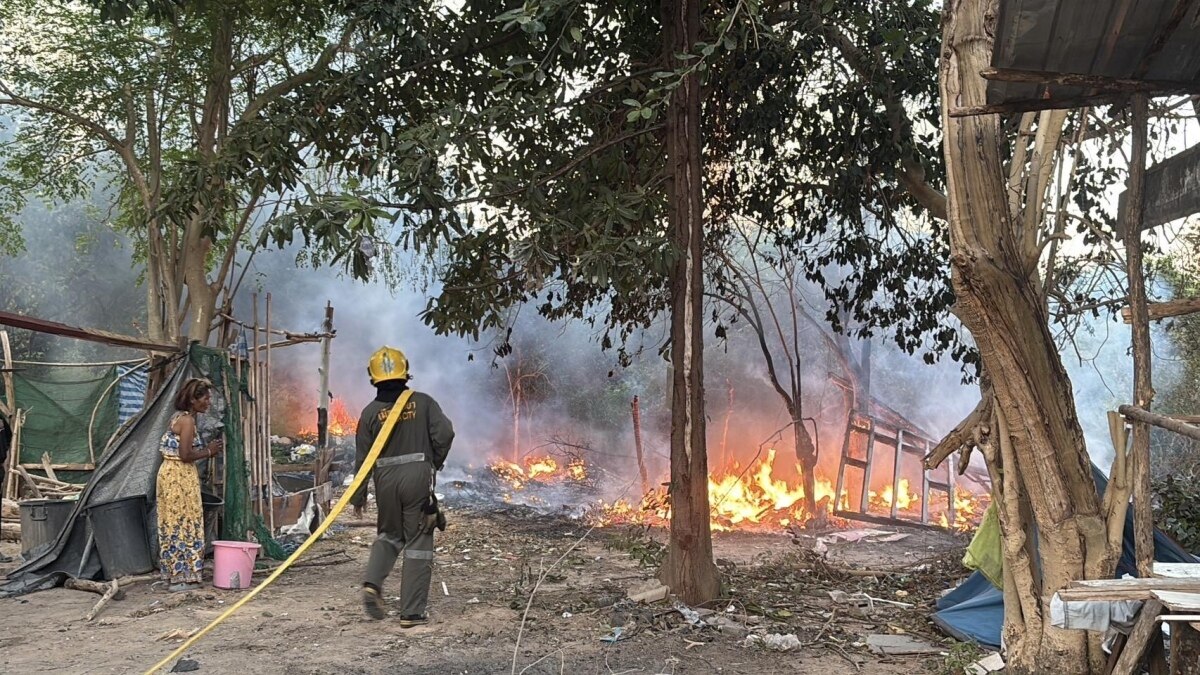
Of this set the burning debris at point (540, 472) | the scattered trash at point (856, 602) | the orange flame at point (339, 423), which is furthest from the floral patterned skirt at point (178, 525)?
the orange flame at point (339, 423)

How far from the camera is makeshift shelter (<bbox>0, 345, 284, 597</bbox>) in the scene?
8016 millimetres

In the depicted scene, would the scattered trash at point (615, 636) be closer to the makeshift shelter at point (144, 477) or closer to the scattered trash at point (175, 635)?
the scattered trash at point (175, 635)

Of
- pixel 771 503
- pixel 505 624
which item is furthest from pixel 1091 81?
pixel 771 503

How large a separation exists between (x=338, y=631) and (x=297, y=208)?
2953mm

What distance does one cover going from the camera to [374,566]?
683 cm

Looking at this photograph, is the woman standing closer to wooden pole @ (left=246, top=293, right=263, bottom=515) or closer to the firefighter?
wooden pole @ (left=246, top=293, right=263, bottom=515)

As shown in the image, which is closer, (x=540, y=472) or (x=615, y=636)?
(x=615, y=636)

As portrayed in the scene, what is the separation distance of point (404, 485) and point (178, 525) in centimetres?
233

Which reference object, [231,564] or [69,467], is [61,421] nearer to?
[69,467]

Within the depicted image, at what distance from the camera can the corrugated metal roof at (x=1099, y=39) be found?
13.9ft

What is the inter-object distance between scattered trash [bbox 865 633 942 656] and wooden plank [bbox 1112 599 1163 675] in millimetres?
2414

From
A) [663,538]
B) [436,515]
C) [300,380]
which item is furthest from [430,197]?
[300,380]

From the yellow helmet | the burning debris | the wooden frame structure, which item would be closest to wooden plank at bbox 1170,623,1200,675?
the yellow helmet

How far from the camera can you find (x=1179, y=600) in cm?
358
